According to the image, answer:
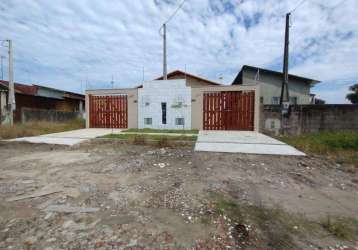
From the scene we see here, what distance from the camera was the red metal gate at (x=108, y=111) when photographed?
43.2ft

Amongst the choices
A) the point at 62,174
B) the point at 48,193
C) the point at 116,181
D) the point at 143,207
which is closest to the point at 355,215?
the point at 143,207

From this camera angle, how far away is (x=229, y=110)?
38.8ft

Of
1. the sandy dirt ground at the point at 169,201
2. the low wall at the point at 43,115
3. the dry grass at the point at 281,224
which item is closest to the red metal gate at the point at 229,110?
the sandy dirt ground at the point at 169,201

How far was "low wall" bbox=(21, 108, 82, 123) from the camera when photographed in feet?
46.3

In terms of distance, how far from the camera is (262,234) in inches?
82.7

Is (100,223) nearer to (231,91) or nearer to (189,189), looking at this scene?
(189,189)

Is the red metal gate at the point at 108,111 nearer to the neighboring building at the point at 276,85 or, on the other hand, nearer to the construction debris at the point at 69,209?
the construction debris at the point at 69,209

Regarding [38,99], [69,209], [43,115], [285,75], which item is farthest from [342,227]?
[38,99]

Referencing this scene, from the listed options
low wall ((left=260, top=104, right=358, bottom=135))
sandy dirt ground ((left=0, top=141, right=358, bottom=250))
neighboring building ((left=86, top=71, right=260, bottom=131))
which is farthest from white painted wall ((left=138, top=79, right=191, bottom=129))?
sandy dirt ground ((left=0, top=141, right=358, bottom=250))

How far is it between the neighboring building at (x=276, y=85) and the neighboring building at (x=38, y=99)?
738 inches

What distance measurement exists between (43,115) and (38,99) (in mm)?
2892

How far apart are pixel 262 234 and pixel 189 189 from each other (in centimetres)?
141

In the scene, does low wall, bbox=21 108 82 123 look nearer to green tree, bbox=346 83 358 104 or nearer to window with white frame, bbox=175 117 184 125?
window with white frame, bbox=175 117 184 125

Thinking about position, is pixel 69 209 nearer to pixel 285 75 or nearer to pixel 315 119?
pixel 315 119
